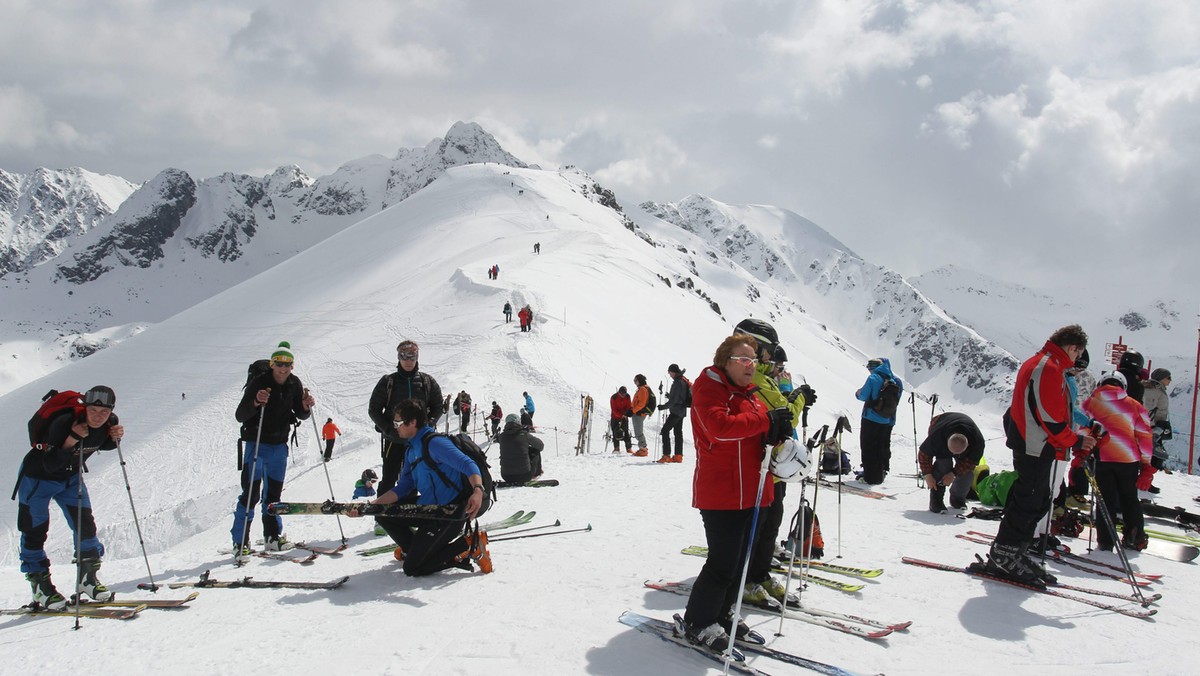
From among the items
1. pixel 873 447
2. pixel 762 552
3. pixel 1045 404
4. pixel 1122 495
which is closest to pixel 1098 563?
pixel 1122 495

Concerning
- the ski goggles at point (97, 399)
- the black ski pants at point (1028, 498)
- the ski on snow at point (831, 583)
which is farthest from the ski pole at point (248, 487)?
the black ski pants at point (1028, 498)

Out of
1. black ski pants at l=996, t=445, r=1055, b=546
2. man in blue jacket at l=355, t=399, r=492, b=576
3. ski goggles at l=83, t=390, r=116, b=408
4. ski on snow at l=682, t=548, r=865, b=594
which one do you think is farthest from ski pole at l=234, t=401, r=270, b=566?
black ski pants at l=996, t=445, r=1055, b=546

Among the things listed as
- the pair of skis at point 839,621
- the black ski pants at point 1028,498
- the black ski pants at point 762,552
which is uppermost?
the black ski pants at point 1028,498

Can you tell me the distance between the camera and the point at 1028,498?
5.74m

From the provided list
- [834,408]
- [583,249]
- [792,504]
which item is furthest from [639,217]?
[792,504]

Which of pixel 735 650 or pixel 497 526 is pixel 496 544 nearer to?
pixel 497 526

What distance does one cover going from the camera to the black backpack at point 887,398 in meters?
10.2

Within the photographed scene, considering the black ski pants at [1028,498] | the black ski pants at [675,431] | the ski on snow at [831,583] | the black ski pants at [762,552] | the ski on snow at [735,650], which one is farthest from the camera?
the black ski pants at [675,431]

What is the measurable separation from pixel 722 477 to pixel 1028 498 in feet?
10.6

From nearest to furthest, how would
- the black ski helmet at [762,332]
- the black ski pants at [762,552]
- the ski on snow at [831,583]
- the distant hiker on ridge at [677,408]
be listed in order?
the black ski pants at [762,552] < the black ski helmet at [762,332] < the ski on snow at [831,583] < the distant hiker on ridge at [677,408]

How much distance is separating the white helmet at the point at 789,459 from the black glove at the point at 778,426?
69 millimetres

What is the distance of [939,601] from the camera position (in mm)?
5375

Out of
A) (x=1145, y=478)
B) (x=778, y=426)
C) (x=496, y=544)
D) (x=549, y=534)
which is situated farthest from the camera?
(x=1145, y=478)

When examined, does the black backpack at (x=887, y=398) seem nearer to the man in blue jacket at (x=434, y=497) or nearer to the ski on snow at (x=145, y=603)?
the man in blue jacket at (x=434, y=497)
